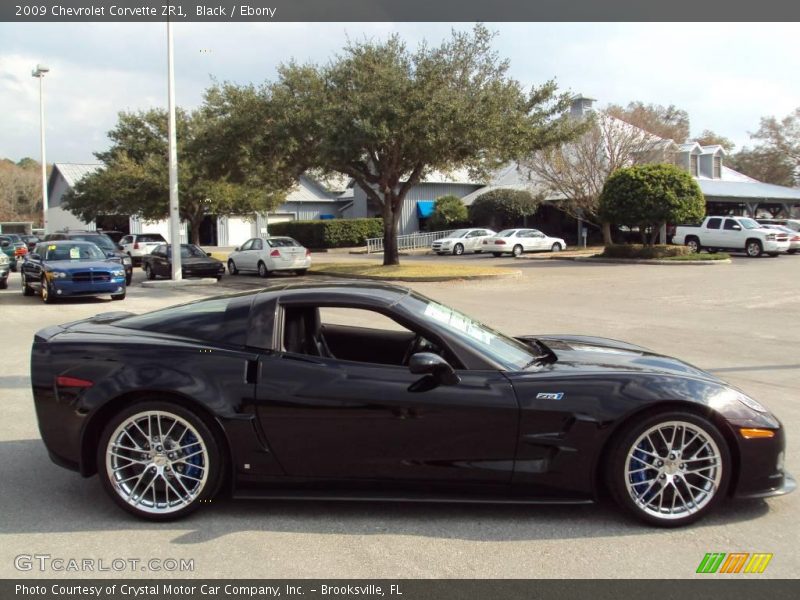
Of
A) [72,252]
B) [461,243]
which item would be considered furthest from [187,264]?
[461,243]

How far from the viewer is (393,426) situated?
3.90 meters

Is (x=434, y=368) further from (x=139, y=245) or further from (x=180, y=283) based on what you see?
(x=139, y=245)

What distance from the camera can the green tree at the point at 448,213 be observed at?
47.6 m

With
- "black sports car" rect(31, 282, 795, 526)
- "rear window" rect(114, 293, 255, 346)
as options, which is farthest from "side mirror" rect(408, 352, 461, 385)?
"rear window" rect(114, 293, 255, 346)

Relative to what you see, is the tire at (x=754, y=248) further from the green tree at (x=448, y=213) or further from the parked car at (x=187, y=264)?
the parked car at (x=187, y=264)

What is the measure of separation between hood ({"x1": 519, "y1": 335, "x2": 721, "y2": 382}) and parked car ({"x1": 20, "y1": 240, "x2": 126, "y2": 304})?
14264 millimetres

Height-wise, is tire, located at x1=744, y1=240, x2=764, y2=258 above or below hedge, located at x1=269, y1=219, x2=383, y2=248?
below

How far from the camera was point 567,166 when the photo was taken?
35656 millimetres

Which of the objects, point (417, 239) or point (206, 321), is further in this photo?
point (417, 239)

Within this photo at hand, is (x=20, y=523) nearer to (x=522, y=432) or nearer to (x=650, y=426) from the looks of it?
(x=522, y=432)

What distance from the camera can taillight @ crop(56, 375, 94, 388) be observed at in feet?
13.4

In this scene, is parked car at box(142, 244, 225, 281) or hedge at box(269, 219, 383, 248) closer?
parked car at box(142, 244, 225, 281)

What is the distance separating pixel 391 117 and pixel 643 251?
14.4m

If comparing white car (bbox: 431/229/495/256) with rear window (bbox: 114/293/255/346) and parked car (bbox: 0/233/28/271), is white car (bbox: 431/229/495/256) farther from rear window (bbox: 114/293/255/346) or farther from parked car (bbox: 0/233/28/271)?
rear window (bbox: 114/293/255/346)
